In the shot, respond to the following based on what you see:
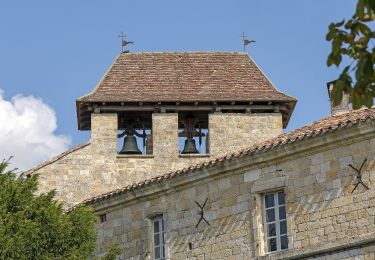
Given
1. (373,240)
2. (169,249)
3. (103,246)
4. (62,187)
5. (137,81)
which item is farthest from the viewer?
(137,81)

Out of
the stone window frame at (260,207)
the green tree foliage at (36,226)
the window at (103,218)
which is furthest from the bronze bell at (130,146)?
the stone window frame at (260,207)

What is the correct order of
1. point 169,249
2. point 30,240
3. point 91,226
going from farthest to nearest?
point 169,249, point 91,226, point 30,240

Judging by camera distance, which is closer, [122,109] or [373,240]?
[373,240]

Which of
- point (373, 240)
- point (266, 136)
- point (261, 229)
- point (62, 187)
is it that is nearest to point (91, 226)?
point (261, 229)

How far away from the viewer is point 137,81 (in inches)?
1182

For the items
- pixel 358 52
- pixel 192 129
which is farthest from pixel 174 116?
pixel 358 52

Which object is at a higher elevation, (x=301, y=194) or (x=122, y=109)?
(x=122, y=109)

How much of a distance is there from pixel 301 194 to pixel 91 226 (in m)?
4.30

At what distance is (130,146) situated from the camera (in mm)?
28109

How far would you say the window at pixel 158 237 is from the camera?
20.9 metres

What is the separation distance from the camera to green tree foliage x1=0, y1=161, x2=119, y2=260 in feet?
57.5

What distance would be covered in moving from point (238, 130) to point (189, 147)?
1584 mm

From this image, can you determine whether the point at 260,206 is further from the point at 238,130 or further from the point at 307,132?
the point at 238,130

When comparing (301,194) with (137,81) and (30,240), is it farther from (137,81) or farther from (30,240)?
(137,81)
